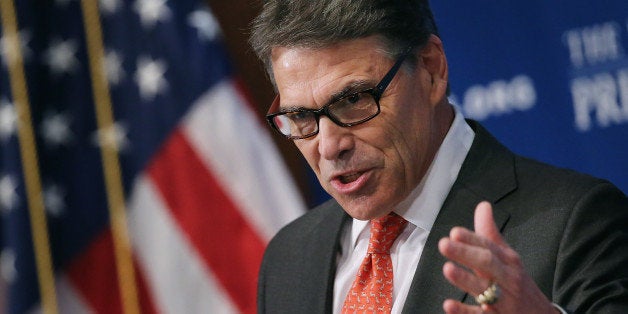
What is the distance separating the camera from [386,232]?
183cm

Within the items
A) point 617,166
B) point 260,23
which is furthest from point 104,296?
point 617,166

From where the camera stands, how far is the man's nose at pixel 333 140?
1.72 metres

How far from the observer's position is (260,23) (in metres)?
1.87

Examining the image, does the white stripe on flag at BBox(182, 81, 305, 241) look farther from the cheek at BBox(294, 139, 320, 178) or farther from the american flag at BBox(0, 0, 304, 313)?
the cheek at BBox(294, 139, 320, 178)

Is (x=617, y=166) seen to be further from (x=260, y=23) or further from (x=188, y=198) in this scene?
(x=188, y=198)

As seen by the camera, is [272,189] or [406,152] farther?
[272,189]

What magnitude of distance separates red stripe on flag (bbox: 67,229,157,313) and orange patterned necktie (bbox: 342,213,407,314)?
1.45m

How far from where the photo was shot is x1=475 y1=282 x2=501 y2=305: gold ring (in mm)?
1234

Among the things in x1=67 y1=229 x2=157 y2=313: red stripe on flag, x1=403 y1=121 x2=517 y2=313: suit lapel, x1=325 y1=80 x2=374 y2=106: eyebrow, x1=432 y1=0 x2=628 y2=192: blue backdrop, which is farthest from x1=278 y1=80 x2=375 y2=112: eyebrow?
x1=67 y1=229 x2=157 y2=313: red stripe on flag

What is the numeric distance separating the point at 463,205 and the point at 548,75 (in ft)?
2.83

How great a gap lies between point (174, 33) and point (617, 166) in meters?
1.57

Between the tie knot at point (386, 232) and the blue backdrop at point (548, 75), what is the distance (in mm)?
826

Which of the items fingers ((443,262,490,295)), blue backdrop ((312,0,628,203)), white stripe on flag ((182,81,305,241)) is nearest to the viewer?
fingers ((443,262,490,295))

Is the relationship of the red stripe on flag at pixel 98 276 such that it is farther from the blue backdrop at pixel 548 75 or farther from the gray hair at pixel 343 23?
the gray hair at pixel 343 23
